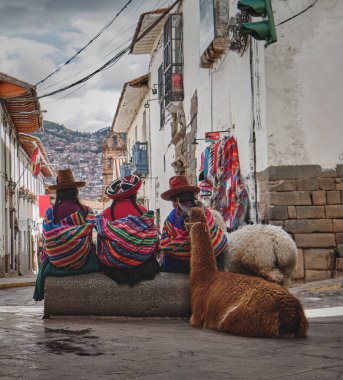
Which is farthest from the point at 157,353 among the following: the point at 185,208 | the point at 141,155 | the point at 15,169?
the point at 15,169

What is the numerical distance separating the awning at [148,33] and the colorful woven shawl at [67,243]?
1328cm

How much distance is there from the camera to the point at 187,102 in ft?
64.1

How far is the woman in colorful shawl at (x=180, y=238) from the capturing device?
6730 mm

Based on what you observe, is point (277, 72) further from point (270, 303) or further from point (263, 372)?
point (263, 372)

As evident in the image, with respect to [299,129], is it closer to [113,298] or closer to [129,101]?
[113,298]

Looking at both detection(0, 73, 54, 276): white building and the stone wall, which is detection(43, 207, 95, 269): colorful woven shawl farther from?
detection(0, 73, 54, 276): white building

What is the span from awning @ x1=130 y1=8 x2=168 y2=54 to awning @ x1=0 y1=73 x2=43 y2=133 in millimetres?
3975

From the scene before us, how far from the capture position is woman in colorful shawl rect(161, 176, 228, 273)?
6.73m

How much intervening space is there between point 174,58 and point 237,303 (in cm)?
1596

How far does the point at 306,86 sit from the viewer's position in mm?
11258

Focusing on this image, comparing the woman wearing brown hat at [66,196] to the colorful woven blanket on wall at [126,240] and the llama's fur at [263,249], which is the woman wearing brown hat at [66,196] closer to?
the colorful woven blanket on wall at [126,240]

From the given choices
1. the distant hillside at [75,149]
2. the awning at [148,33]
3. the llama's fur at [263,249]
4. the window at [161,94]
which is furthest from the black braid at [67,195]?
the distant hillside at [75,149]

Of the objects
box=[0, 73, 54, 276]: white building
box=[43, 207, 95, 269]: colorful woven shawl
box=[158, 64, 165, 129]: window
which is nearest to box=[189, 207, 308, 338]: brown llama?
box=[43, 207, 95, 269]: colorful woven shawl

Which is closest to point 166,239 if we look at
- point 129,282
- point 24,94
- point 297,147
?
point 129,282
